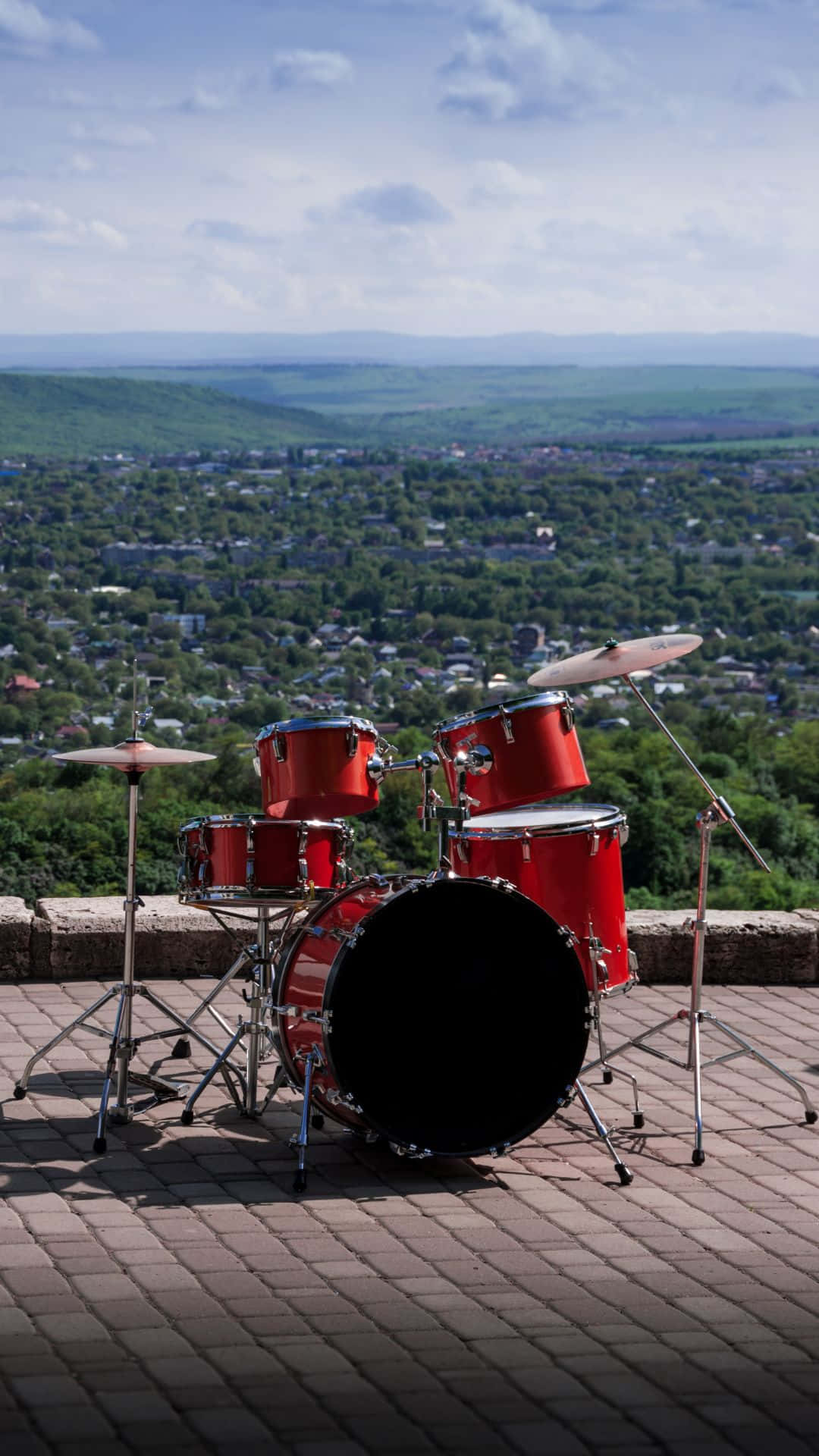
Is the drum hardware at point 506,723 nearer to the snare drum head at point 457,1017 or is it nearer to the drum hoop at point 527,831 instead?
the drum hoop at point 527,831

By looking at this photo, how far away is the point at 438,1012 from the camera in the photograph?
6.10m

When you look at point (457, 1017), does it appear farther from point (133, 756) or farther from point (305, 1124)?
point (133, 756)

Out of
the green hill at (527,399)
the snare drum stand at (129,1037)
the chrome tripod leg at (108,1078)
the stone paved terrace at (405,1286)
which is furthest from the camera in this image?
the green hill at (527,399)

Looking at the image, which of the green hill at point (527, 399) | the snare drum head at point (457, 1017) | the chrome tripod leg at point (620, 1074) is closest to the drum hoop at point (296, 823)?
the snare drum head at point (457, 1017)

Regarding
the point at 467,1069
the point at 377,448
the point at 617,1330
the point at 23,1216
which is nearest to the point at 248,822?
the point at 467,1069

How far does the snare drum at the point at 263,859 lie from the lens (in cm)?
648

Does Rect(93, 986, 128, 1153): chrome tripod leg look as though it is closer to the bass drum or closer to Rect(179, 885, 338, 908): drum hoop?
Rect(179, 885, 338, 908): drum hoop

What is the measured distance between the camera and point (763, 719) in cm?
2048

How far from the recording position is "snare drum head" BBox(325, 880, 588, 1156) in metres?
6.00

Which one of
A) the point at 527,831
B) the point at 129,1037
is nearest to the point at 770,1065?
the point at 527,831

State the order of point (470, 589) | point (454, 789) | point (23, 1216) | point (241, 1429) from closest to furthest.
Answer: point (241, 1429) → point (23, 1216) → point (454, 789) → point (470, 589)

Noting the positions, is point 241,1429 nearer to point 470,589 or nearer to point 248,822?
point 248,822

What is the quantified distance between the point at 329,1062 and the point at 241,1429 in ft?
6.51

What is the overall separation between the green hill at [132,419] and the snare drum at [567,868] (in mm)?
44876
